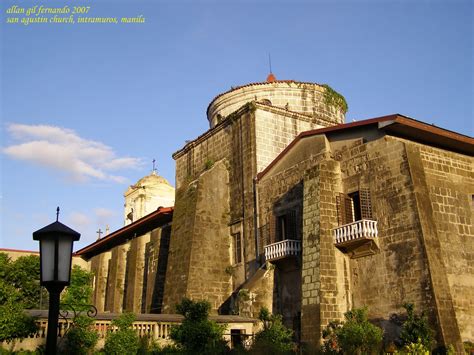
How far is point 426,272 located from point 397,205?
2.29m

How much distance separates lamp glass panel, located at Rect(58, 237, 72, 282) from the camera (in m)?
6.04

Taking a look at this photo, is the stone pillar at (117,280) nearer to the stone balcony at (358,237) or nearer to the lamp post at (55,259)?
the stone balcony at (358,237)

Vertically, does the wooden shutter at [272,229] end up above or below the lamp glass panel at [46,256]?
above

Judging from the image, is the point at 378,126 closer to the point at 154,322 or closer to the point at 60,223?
the point at 154,322

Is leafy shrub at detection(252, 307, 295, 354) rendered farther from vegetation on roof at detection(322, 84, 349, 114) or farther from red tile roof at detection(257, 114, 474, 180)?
vegetation on roof at detection(322, 84, 349, 114)

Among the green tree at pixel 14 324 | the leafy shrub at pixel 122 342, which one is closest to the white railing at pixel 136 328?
the green tree at pixel 14 324

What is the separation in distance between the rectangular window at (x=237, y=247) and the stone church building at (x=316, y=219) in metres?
0.08

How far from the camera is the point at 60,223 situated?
253 inches

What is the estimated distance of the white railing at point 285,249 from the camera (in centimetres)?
1795

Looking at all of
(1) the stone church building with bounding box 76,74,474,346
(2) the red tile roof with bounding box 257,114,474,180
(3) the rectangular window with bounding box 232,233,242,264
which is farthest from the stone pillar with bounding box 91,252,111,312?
→ (2) the red tile roof with bounding box 257,114,474,180

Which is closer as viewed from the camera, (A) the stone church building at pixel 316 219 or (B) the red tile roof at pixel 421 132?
(A) the stone church building at pixel 316 219

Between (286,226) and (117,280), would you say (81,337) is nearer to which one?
(286,226)

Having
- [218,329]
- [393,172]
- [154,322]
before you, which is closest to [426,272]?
[393,172]

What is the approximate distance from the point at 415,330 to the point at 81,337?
8.43m
